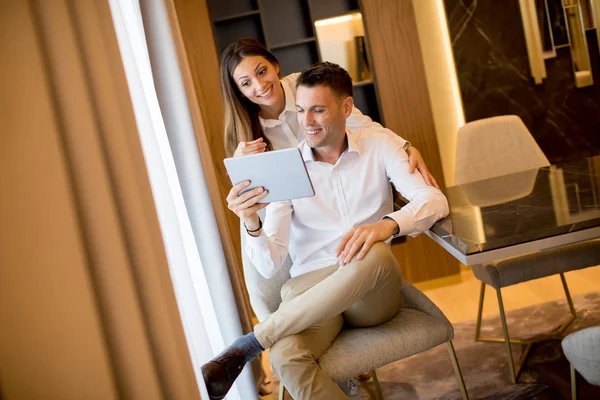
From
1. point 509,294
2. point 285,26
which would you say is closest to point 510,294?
point 509,294

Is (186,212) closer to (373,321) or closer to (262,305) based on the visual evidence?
(262,305)

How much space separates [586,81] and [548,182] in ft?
7.68

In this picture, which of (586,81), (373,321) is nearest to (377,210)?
(373,321)

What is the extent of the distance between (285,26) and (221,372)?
2.74 m

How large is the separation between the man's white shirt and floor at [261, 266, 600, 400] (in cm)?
113

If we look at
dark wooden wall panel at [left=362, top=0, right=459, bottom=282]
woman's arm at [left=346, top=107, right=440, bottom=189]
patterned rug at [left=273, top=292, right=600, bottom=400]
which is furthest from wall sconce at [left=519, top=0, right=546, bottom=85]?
woman's arm at [left=346, top=107, right=440, bottom=189]

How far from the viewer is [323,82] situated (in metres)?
2.35

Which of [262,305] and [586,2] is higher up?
[586,2]

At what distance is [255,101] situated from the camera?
2.51m

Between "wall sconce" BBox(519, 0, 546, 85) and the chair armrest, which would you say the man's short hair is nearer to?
the chair armrest

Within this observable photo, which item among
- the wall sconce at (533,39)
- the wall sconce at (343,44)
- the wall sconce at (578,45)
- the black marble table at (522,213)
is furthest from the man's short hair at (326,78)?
the wall sconce at (578,45)

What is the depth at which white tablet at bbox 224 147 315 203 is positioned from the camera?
196 cm

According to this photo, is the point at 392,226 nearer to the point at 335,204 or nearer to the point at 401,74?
the point at 335,204

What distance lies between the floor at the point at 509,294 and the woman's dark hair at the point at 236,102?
53.0 inches
